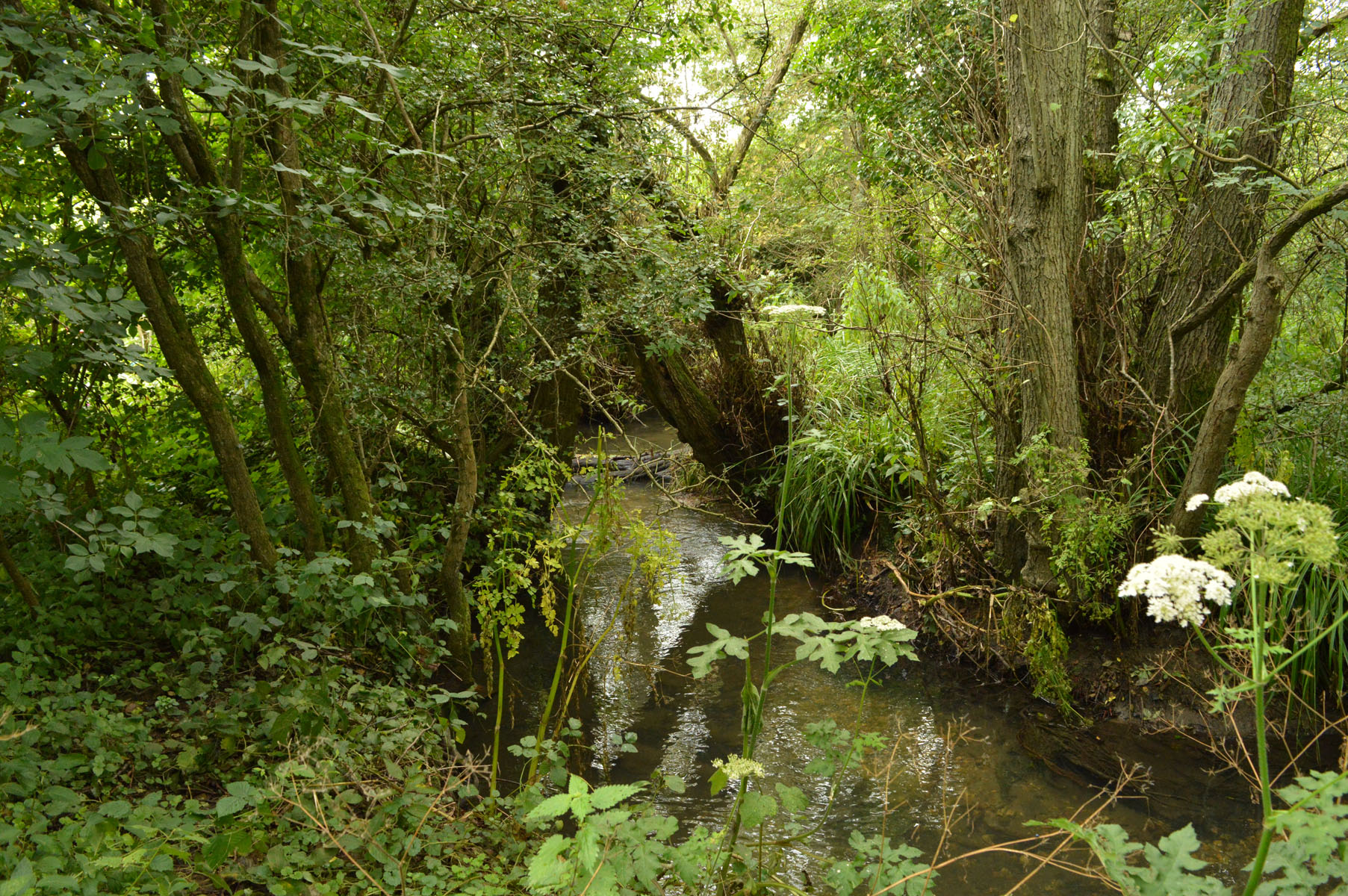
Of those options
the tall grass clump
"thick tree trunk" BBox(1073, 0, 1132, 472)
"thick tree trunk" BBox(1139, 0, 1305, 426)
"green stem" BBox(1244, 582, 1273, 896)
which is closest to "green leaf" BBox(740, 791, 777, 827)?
"green stem" BBox(1244, 582, 1273, 896)

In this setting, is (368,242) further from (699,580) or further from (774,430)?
(774,430)

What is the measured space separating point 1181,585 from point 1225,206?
12.4ft

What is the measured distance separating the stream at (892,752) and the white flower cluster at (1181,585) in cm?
143

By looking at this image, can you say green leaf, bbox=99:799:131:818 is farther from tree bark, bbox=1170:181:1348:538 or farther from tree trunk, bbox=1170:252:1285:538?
tree trunk, bbox=1170:252:1285:538

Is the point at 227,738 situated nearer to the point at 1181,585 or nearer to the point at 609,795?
the point at 609,795

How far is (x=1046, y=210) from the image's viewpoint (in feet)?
14.6

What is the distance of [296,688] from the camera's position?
3111mm

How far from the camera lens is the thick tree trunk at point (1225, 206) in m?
4.07

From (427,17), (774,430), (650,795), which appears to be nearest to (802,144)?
(774,430)

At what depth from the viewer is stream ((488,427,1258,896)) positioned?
11.4 feet

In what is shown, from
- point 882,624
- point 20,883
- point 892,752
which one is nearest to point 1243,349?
point 892,752

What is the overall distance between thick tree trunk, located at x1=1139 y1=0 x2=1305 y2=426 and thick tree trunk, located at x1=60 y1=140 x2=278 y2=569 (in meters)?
4.70

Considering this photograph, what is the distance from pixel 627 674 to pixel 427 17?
13.1ft

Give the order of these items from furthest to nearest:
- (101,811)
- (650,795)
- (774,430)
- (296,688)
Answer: (774,430) < (650,795) < (296,688) < (101,811)
